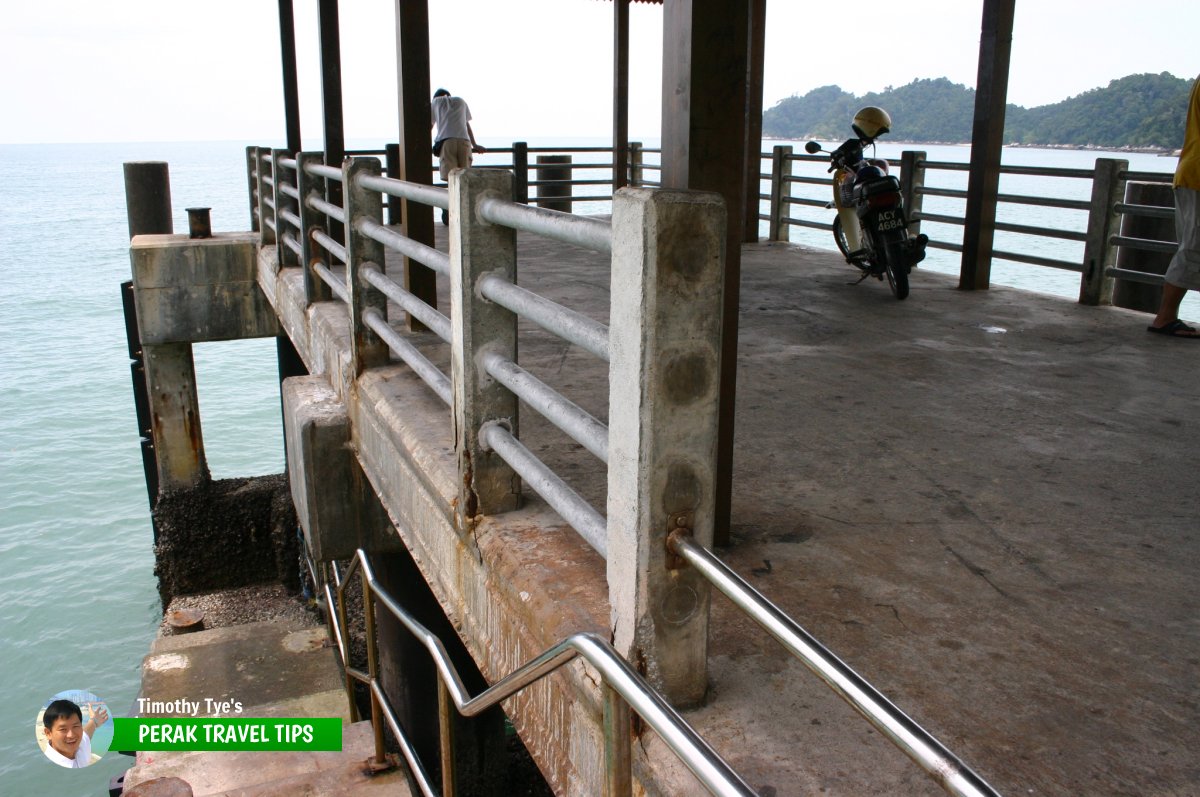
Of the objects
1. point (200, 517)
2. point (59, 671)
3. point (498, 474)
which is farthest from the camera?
point (59, 671)

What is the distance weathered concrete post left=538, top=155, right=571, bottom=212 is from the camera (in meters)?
17.1

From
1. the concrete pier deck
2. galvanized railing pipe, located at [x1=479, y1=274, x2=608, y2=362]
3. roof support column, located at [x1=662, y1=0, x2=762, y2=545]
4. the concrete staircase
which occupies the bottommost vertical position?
the concrete staircase

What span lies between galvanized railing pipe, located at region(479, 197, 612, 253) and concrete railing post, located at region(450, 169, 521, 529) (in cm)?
6

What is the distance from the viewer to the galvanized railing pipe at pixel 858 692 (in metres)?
1.22

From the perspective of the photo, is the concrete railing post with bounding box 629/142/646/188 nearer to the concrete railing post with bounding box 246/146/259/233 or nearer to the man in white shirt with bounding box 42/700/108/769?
the concrete railing post with bounding box 246/146/259/233

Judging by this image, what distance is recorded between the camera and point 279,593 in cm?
1251

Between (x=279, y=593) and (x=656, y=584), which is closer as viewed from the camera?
(x=656, y=584)

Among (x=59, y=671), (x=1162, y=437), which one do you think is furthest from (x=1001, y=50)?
(x=59, y=671)

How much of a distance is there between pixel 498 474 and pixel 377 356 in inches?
87.5

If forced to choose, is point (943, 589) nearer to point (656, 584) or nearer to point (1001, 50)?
point (656, 584)

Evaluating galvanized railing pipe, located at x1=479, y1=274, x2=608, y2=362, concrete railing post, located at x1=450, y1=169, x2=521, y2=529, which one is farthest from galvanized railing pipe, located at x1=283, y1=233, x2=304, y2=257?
galvanized railing pipe, located at x1=479, y1=274, x2=608, y2=362

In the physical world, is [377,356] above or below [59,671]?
above

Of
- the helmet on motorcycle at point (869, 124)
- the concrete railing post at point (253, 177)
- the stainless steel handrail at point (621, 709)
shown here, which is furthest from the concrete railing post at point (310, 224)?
the concrete railing post at point (253, 177)

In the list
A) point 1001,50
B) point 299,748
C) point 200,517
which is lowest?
point 200,517
